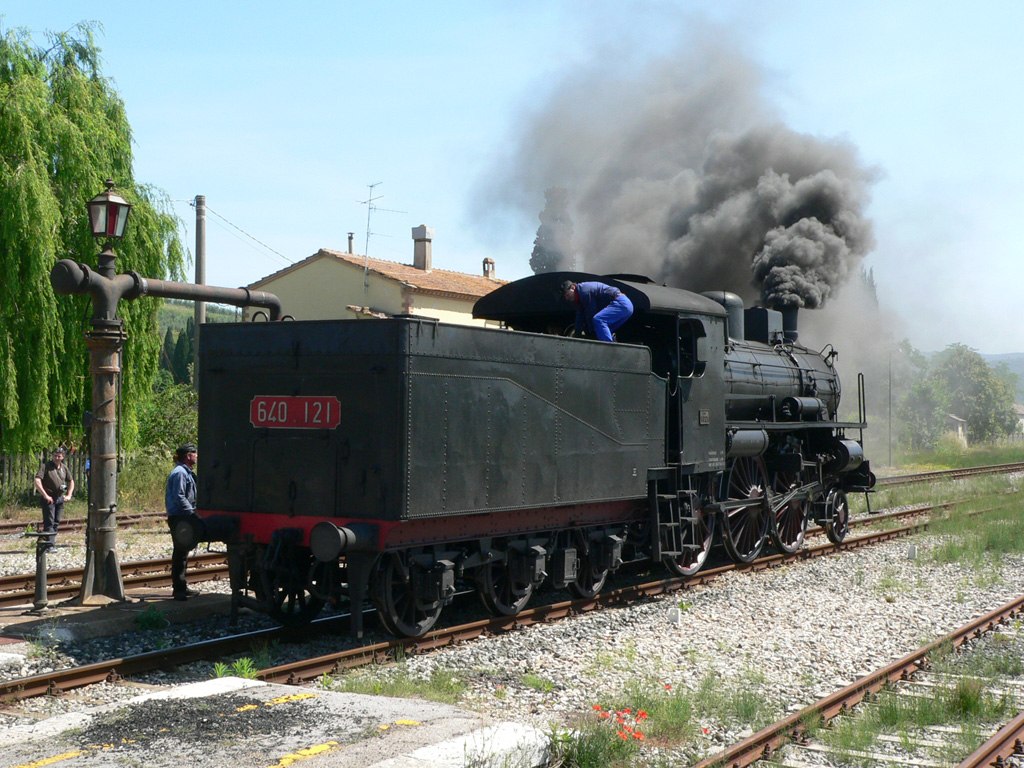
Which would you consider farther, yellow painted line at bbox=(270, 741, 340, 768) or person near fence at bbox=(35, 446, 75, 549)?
person near fence at bbox=(35, 446, 75, 549)

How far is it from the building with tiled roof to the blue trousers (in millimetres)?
24825

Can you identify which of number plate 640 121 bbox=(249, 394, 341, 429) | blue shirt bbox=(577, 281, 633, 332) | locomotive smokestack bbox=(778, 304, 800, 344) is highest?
locomotive smokestack bbox=(778, 304, 800, 344)

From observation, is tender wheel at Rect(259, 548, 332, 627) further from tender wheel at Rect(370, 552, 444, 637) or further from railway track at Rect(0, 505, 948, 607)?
railway track at Rect(0, 505, 948, 607)

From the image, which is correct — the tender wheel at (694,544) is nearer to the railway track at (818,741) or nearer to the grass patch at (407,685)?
the railway track at (818,741)

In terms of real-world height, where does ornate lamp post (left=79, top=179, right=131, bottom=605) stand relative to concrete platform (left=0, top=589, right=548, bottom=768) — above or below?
above

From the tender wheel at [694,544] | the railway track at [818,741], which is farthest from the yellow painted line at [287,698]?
the tender wheel at [694,544]

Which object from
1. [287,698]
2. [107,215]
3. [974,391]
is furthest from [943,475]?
[974,391]

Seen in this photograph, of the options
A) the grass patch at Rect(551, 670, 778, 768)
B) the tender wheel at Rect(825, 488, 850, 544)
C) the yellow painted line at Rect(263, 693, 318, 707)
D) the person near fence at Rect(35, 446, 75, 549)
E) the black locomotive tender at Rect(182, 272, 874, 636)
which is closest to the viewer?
the grass patch at Rect(551, 670, 778, 768)

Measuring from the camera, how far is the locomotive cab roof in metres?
10.7

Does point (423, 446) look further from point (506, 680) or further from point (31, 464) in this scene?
point (31, 464)

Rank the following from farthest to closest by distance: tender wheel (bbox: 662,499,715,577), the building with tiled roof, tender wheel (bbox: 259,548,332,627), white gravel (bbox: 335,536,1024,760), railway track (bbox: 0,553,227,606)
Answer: the building with tiled roof < tender wheel (bbox: 662,499,715,577) < railway track (bbox: 0,553,227,606) < tender wheel (bbox: 259,548,332,627) < white gravel (bbox: 335,536,1024,760)

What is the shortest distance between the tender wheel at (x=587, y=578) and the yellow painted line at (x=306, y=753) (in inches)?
208

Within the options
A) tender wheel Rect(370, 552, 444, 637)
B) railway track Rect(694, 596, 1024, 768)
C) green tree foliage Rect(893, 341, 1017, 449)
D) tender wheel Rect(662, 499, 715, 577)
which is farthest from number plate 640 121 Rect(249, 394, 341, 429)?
green tree foliage Rect(893, 341, 1017, 449)

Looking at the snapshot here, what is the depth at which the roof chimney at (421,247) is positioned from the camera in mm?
39938
